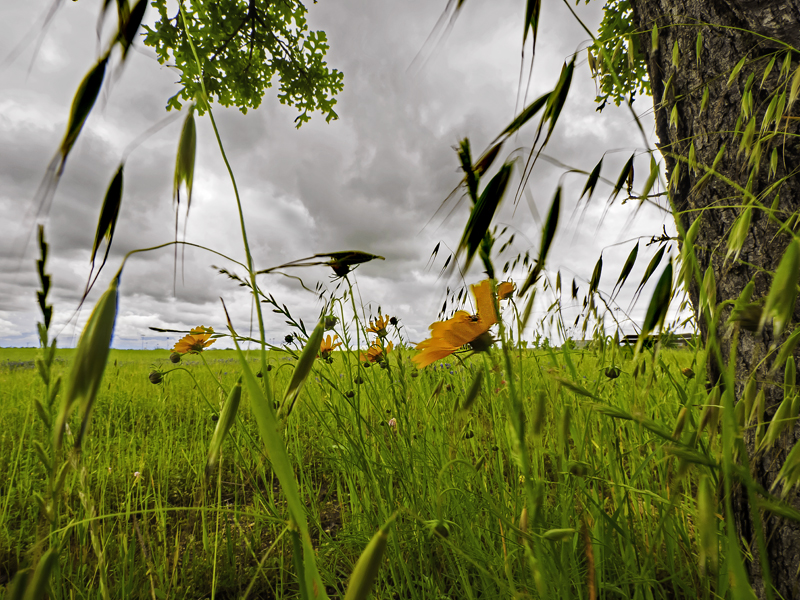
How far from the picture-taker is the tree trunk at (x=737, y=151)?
758mm

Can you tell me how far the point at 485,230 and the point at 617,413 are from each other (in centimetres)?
30

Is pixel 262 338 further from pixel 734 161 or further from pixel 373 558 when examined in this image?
pixel 734 161

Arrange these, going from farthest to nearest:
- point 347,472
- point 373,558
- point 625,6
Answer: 1. point 625,6
2. point 347,472
3. point 373,558

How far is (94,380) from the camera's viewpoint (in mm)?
313

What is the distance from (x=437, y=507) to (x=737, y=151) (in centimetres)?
99

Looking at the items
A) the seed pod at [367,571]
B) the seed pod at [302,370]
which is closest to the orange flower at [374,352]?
the seed pod at [302,370]

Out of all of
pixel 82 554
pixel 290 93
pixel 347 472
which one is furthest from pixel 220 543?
pixel 290 93

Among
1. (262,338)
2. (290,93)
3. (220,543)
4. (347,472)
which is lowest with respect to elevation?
(220,543)

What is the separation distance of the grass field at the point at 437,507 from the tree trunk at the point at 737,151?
0.51 ft

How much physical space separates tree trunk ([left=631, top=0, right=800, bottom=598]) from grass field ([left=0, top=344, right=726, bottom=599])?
0.51 feet

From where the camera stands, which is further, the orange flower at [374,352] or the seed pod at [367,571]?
the orange flower at [374,352]

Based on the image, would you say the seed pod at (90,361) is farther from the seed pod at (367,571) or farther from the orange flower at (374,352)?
the orange flower at (374,352)

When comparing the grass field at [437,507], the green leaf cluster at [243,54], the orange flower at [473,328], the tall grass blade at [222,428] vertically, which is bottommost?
the grass field at [437,507]

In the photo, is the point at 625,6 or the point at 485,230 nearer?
the point at 485,230
